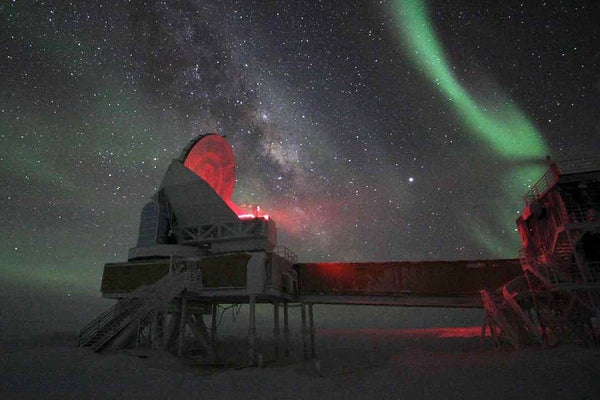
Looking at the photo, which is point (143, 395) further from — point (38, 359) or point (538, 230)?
point (538, 230)

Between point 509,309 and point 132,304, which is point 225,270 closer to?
point 132,304

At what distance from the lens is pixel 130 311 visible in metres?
22.3

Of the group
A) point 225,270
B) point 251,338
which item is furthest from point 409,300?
point 225,270

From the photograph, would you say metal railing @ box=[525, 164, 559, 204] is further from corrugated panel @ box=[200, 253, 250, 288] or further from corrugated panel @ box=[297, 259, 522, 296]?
corrugated panel @ box=[200, 253, 250, 288]

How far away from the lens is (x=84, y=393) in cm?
1138

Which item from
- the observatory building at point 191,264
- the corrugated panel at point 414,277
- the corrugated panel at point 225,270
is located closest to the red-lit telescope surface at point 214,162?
the observatory building at point 191,264

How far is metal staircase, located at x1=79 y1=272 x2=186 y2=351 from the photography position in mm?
20703

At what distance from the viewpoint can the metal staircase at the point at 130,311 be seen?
2070 centimetres

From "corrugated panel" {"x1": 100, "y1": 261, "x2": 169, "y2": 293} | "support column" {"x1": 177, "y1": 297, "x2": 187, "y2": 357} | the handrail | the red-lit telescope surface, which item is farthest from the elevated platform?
the red-lit telescope surface

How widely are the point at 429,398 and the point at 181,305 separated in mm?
20362

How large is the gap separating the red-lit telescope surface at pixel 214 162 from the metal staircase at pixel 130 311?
10832 mm

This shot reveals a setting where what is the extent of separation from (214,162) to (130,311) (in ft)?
51.0

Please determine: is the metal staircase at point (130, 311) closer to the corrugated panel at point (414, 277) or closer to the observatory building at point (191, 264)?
the observatory building at point (191, 264)

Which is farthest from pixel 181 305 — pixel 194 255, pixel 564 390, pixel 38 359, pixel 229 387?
pixel 564 390
